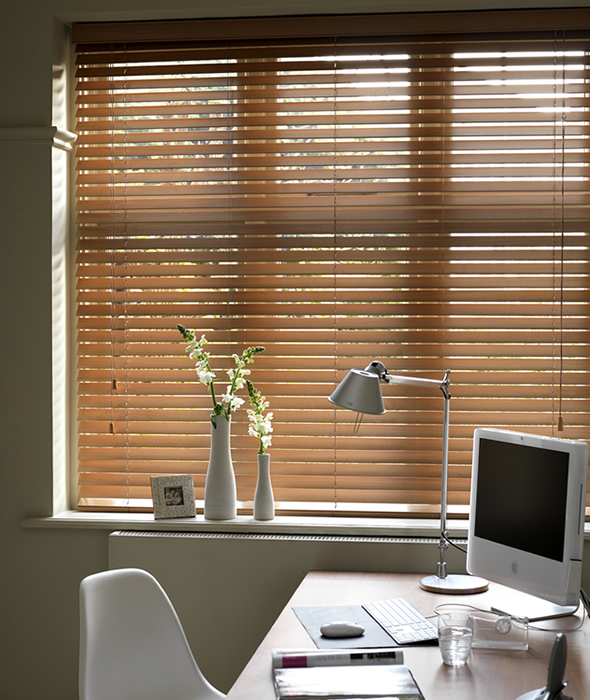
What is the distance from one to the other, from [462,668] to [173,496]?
50.8 inches

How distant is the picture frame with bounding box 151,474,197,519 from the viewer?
8.25 ft

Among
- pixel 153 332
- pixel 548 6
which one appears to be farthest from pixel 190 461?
pixel 548 6

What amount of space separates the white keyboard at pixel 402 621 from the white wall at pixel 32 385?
3.70ft

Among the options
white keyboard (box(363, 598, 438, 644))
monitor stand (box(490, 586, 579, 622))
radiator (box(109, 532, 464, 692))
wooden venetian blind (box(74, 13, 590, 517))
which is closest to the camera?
white keyboard (box(363, 598, 438, 644))

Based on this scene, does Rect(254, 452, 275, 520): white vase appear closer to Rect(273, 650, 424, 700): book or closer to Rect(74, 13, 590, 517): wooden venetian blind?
Rect(74, 13, 590, 517): wooden venetian blind

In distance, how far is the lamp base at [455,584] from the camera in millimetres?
2086

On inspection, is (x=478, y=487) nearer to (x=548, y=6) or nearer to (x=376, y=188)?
(x=376, y=188)

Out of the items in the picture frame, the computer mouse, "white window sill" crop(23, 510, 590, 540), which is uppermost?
the picture frame

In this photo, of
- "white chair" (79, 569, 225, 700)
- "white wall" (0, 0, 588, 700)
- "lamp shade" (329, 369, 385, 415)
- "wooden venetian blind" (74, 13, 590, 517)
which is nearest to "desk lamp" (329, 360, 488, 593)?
"lamp shade" (329, 369, 385, 415)

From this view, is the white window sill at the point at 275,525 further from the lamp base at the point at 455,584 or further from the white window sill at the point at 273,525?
the lamp base at the point at 455,584

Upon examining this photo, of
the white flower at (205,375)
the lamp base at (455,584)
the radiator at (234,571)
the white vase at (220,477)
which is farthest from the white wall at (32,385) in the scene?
the lamp base at (455,584)

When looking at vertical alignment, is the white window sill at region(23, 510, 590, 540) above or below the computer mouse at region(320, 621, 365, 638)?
above

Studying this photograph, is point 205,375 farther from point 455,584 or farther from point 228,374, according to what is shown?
point 455,584

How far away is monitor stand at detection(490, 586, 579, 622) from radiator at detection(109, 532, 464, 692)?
15.1 inches
